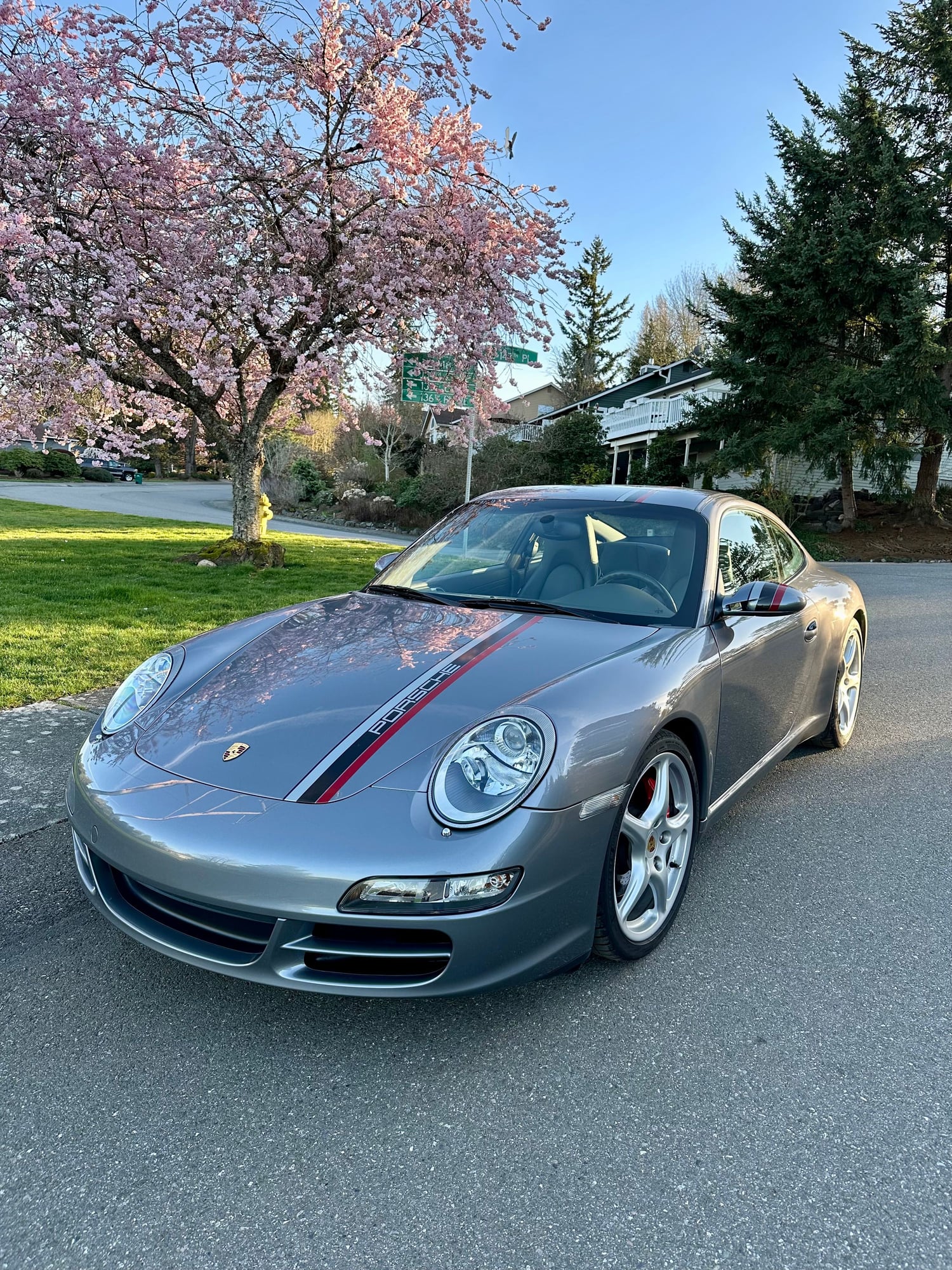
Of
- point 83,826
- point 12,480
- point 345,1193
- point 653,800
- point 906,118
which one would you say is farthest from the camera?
point 12,480

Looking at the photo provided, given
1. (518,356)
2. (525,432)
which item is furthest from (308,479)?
(518,356)

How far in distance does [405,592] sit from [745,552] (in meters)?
1.50

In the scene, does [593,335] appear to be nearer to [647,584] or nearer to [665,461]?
[665,461]

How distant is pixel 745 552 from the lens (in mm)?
3604

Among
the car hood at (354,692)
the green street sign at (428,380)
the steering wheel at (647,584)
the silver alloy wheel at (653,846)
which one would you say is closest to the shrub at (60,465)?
the green street sign at (428,380)

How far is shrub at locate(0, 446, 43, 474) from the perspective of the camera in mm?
39312

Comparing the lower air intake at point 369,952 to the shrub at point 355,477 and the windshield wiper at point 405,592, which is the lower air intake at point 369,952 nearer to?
the windshield wiper at point 405,592

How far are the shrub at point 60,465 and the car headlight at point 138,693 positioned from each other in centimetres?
4349

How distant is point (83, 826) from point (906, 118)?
78.0ft

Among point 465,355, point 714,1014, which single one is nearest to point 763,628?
point 714,1014

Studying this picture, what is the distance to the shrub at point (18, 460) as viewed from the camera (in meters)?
39.3

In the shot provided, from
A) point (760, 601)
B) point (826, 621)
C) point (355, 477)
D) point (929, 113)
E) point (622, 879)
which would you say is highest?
point (929, 113)

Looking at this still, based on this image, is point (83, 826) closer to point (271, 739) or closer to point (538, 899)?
point (271, 739)

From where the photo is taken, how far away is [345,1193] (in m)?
1.67
